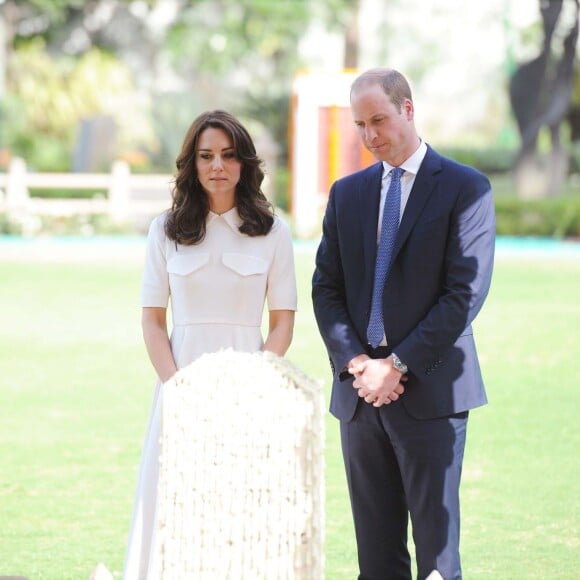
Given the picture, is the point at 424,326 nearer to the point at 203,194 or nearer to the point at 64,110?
the point at 203,194

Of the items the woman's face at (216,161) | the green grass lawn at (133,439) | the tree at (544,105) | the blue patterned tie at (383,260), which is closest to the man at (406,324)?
the blue patterned tie at (383,260)

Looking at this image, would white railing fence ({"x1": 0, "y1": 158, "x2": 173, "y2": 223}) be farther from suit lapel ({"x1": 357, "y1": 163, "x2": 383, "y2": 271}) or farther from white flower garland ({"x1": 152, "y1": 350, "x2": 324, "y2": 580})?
white flower garland ({"x1": 152, "y1": 350, "x2": 324, "y2": 580})

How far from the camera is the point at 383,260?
138 inches

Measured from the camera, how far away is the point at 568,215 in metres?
23.5

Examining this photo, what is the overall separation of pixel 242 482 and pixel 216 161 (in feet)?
4.12

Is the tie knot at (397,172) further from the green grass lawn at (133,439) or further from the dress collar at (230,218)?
the green grass lawn at (133,439)

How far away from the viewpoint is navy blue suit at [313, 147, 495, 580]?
11.3ft

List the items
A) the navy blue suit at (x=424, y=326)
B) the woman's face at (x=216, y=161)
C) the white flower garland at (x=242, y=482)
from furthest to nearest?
the woman's face at (x=216, y=161), the navy blue suit at (x=424, y=326), the white flower garland at (x=242, y=482)

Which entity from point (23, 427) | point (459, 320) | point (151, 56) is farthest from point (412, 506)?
point (151, 56)

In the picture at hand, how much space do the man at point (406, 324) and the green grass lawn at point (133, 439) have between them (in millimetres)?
1540

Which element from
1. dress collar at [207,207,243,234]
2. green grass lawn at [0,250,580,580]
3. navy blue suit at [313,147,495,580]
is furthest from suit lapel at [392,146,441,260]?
green grass lawn at [0,250,580,580]

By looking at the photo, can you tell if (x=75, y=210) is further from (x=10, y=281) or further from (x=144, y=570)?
(x=144, y=570)

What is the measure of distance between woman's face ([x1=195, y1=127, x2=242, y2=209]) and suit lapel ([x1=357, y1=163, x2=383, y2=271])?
0.38 meters

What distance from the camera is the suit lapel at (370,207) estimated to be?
3.51 m
